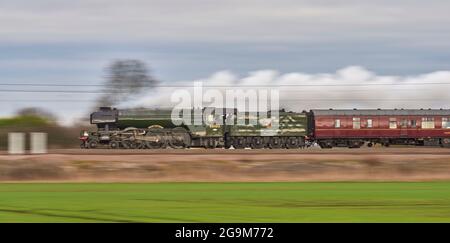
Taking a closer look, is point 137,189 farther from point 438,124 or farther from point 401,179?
point 438,124

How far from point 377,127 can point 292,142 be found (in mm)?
6898

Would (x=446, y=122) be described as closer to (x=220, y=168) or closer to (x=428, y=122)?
(x=428, y=122)

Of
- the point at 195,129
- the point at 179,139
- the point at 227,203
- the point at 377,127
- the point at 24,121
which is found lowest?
the point at 227,203

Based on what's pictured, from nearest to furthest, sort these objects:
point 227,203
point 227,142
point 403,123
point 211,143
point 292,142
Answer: point 227,203 < point 211,143 < point 227,142 < point 292,142 < point 403,123

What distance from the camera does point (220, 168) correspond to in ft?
121

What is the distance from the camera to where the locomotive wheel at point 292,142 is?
6334 centimetres

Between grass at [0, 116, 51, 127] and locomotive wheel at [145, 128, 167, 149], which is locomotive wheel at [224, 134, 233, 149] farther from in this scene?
grass at [0, 116, 51, 127]

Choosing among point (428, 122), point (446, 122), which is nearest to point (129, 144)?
point (428, 122)

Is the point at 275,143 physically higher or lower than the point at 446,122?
lower

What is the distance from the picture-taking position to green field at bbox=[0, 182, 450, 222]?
1864 cm

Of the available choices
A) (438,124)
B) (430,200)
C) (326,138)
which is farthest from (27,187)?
(438,124)

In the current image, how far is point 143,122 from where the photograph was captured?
2419 inches

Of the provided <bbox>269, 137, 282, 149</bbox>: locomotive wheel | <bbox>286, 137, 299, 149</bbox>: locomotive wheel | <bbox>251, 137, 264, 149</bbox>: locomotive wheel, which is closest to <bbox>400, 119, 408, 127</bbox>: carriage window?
<bbox>286, 137, 299, 149</bbox>: locomotive wheel

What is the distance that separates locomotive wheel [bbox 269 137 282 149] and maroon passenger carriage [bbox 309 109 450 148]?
3073 millimetres
